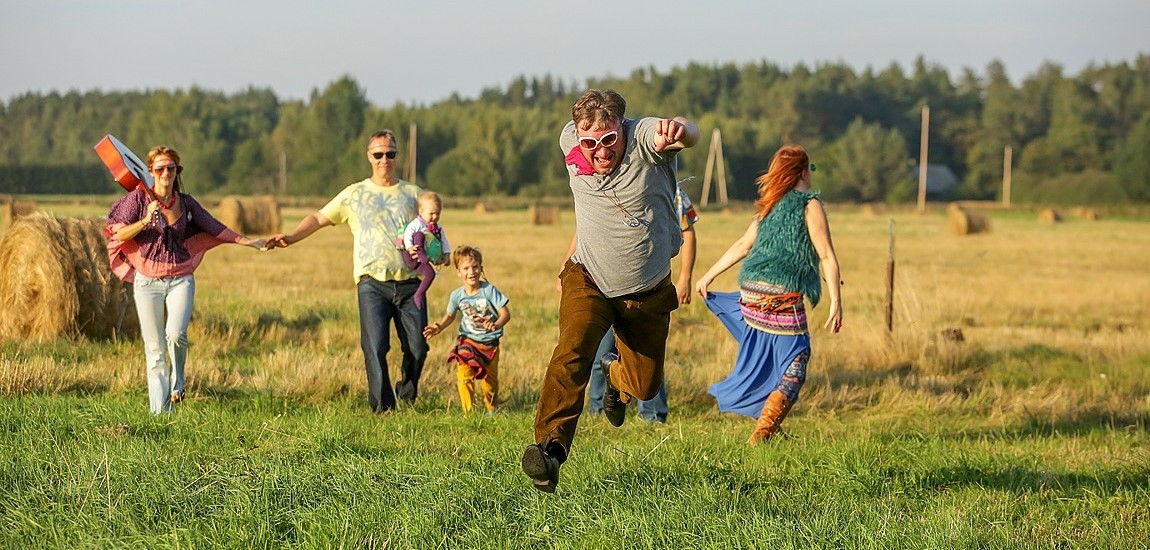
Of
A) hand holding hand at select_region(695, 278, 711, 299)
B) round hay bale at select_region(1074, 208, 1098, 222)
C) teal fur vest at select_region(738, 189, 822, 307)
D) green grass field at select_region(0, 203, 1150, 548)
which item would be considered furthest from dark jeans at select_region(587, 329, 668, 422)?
round hay bale at select_region(1074, 208, 1098, 222)

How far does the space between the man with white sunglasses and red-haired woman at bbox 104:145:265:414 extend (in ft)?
11.6

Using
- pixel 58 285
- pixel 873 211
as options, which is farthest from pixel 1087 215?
pixel 58 285

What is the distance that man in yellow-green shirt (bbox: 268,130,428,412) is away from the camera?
9.52 meters

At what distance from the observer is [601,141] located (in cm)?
637

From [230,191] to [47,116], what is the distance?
883 inches

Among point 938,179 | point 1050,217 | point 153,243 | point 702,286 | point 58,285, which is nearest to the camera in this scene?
point 702,286

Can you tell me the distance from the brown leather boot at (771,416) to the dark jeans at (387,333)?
2538 millimetres

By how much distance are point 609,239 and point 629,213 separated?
0.53 feet

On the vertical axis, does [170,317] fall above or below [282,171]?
above

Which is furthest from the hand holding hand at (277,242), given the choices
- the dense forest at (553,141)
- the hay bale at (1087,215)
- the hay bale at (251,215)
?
the dense forest at (553,141)

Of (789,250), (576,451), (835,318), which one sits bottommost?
(576,451)

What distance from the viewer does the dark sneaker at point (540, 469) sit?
5906 millimetres

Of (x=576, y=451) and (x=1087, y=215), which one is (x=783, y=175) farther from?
(x=1087, y=215)

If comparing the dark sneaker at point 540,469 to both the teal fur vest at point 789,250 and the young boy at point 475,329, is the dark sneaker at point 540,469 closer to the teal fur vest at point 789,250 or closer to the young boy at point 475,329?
the teal fur vest at point 789,250
